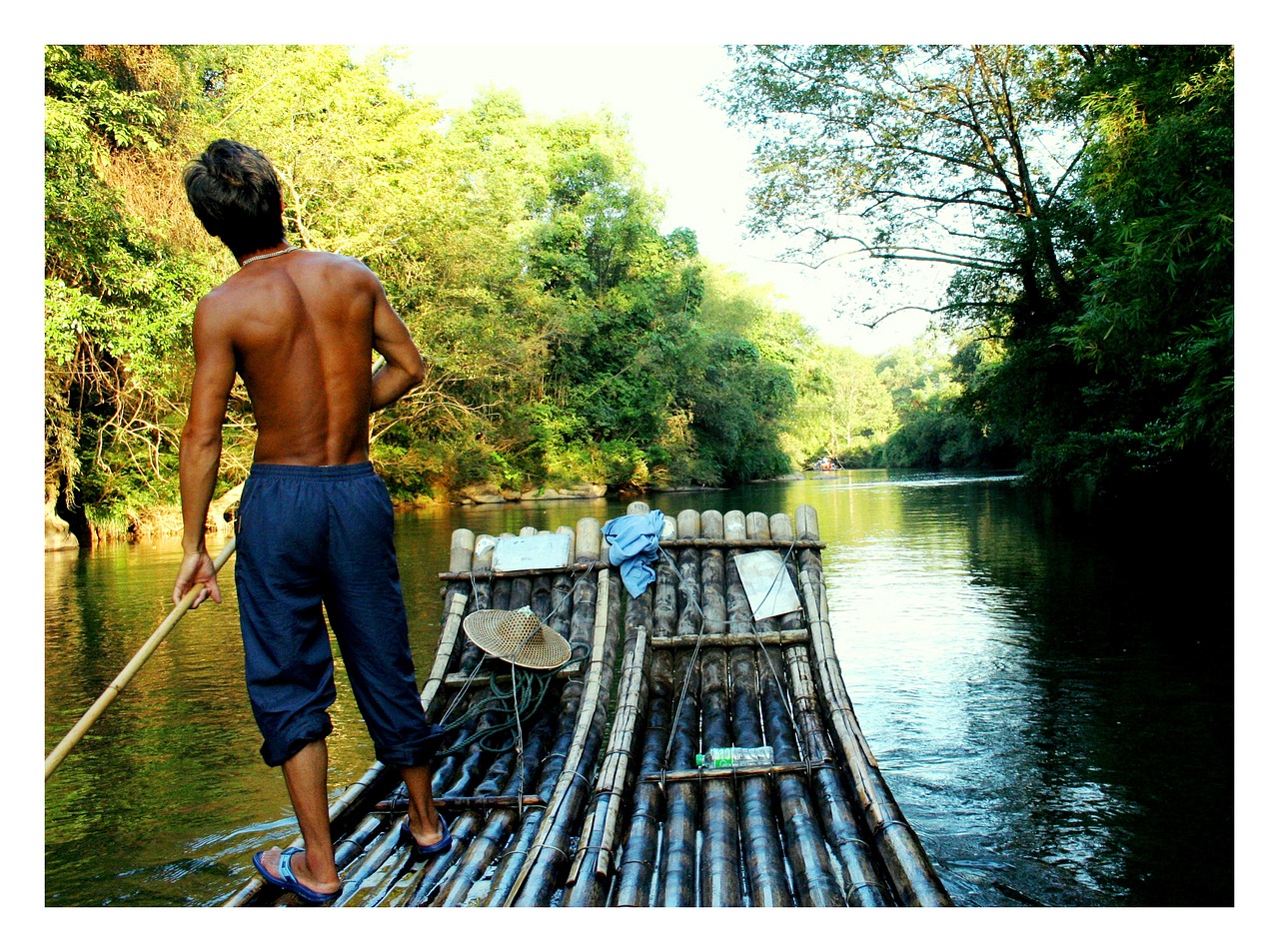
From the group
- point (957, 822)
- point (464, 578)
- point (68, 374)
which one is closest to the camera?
point (957, 822)

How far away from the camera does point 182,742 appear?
482 cm

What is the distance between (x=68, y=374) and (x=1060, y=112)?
44.8 feet

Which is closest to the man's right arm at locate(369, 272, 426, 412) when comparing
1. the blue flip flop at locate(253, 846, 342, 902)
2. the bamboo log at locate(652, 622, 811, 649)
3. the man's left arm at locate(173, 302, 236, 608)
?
the man's left arm at locate(173, 302, 236, 608)

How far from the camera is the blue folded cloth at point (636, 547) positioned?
4547mm

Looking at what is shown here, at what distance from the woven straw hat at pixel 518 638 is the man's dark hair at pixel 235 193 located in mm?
1814

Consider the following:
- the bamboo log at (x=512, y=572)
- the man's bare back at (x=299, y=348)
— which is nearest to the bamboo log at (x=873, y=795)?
the bamboo log at (x=512, y=572)

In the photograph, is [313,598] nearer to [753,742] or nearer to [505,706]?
[505,706]

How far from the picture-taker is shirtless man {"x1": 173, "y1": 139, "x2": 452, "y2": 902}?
2.53m

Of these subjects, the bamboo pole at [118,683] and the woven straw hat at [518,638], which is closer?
the bamboo pole at [118,683]

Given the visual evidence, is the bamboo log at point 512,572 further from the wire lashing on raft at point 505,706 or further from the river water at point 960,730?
the river water at point 960,730

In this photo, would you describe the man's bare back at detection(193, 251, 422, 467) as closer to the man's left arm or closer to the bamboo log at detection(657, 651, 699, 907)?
the man's left arm

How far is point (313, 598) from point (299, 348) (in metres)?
0.66

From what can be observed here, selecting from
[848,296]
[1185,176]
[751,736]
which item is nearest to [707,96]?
[848,296]
